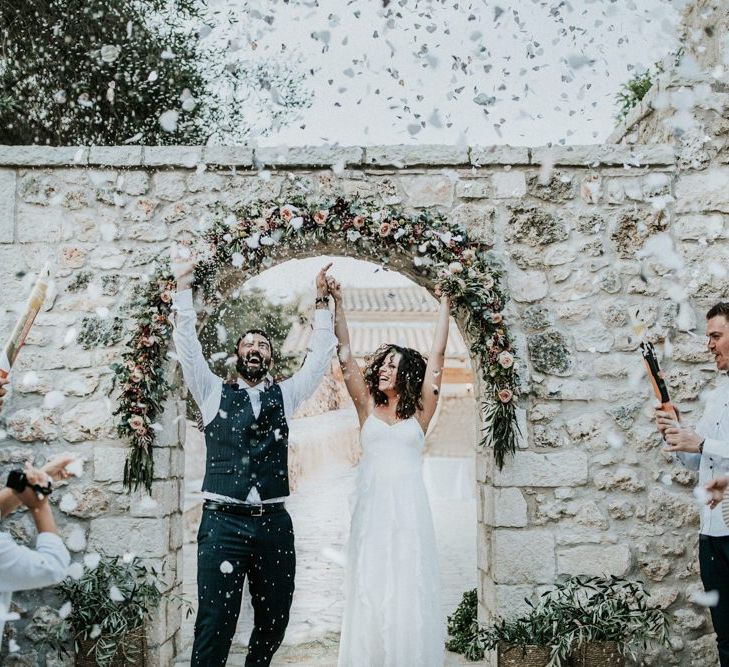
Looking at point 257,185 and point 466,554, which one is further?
point 466,554

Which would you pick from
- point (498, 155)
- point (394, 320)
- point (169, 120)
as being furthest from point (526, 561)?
point (394, 320)

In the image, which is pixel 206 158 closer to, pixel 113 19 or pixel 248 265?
pixel 248 265

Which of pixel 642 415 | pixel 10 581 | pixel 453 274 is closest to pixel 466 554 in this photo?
pixel 642 415

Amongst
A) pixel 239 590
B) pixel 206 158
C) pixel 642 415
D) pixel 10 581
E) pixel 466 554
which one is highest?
pixel 206 158

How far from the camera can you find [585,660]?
137 inches

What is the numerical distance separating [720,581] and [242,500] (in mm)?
1930

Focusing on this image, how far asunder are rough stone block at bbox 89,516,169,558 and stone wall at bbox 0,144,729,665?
0.01 meters

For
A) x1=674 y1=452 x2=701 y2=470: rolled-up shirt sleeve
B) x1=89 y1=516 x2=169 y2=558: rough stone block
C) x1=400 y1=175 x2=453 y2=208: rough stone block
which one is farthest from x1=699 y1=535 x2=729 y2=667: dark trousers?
x1=89 y1=516 x2=169 y2=558: rough stone block

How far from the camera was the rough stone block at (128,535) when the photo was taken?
12.8 ft

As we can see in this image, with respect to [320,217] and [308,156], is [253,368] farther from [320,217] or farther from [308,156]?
[308,156]

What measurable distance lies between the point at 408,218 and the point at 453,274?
0.40 metres

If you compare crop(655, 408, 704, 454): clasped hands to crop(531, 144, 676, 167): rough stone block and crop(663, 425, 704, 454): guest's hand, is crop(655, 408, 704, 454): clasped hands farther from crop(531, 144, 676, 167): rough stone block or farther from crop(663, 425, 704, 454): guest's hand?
crop(531, 144, 676, 167): rough stone block

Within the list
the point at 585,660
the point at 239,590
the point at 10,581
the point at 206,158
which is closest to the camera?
the point at 10,581

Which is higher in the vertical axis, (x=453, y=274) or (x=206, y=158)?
(x=206, y=158)
